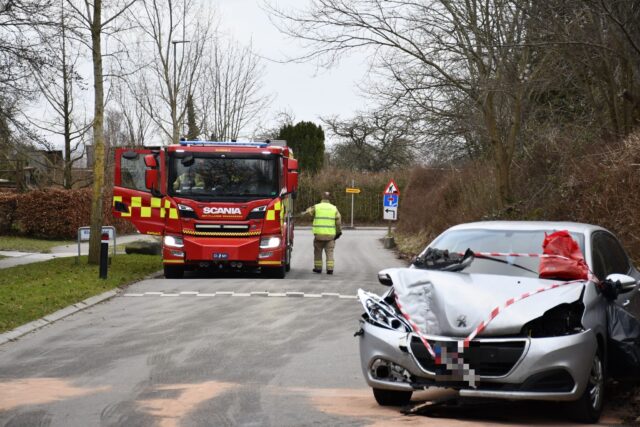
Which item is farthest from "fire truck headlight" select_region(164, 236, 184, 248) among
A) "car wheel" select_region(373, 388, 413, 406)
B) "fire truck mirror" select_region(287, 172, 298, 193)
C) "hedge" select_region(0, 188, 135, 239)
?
"hedge" select_region(0, 188, 135, 239)

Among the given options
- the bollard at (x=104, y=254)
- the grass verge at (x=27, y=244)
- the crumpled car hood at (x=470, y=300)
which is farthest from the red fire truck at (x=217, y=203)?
the crumpled car hood at (x=470, y=300)

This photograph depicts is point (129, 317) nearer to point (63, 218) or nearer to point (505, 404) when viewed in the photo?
point (505, 404)

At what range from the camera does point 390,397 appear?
8.22 meters

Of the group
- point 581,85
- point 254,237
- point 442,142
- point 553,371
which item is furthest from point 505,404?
point 442,142

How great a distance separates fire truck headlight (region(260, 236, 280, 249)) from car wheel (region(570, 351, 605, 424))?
1392cm

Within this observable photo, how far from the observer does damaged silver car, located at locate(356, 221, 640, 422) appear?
24.0ft

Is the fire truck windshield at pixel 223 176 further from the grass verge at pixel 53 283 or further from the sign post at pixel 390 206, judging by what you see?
the sign post at pixel 390 206

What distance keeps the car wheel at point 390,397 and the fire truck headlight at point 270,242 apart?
13.1 meters

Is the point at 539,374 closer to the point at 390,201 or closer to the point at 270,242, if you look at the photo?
the point at 270,242

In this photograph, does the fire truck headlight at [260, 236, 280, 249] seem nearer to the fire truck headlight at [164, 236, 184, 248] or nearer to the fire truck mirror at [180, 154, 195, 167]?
the fire truck headlight at [164, 236, 184, 248]

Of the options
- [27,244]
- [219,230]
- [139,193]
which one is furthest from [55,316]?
[27,244]

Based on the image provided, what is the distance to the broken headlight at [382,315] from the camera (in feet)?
25.9

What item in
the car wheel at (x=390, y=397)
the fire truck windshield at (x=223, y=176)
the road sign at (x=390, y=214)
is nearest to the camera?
the car wheel at (x=390, y=397)

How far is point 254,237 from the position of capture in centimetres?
2128
